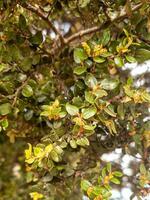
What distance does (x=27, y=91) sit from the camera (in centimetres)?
123

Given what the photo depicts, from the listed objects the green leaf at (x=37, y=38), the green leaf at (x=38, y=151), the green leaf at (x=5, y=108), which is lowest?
the green leaf at (x=38, y=151)

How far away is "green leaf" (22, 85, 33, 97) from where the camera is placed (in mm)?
1222

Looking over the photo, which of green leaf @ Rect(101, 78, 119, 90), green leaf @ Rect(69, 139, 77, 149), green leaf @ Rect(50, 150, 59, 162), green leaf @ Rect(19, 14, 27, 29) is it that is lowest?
green leaf @ Rect(50, 150, 59, 162)

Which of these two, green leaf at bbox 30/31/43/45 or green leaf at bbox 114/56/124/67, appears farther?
green leaf at bbox 30/31/43/45

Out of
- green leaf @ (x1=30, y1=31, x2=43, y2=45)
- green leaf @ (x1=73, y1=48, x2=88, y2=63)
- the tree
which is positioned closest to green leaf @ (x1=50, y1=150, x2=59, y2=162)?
the tree

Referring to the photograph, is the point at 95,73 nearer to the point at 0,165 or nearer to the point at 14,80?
the point at 14,80

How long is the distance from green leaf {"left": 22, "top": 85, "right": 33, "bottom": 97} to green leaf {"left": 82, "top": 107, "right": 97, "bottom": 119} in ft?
0.69

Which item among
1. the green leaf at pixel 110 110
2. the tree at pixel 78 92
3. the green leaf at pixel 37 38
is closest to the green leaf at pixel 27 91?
the tree at pixel 78 92

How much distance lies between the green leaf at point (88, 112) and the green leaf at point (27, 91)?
0.21 meters

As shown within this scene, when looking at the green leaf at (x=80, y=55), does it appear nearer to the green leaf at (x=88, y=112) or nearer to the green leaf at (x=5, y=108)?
the green leaf at (x=88, y=112)

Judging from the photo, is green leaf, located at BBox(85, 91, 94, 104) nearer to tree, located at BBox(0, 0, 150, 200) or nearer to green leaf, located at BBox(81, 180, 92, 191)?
tree, located at BBox(0, 0, 150, 200)

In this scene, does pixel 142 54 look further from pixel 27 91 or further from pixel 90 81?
pixel 27 91

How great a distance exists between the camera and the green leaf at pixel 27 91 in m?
1.22

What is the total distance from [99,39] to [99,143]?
0.44 metres
